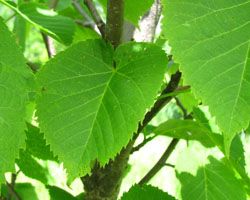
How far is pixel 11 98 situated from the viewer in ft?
1.25

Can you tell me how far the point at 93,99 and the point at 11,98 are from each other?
5.9 inches

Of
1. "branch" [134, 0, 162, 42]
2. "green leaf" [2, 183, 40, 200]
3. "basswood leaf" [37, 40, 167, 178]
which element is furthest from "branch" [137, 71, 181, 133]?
"green leaf" [2, 183, 40, 200]

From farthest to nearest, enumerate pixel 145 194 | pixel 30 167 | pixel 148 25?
pixel 148 25 → pixel 30 167 → pixel 145 194

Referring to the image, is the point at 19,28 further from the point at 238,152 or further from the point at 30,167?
the point at 238,152

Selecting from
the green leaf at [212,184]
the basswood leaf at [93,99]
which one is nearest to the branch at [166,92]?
the basswood leaf at [93,99]

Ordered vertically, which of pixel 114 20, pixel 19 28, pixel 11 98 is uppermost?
pixel 19 28

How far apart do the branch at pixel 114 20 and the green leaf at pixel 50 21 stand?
25 centimetres

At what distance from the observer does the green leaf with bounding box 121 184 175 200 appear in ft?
2.05

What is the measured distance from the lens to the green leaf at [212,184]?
0.67 metres

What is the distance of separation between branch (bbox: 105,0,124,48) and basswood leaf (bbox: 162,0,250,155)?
10 centimetres

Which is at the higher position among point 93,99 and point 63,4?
point 63,4

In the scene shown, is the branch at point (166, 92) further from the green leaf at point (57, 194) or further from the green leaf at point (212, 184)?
the green leaf at point (57, 194)

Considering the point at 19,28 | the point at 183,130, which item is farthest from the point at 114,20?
the point at 19,28

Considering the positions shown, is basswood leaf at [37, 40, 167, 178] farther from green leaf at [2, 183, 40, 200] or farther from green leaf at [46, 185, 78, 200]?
green leaf at [2, 183, 40, 200]
